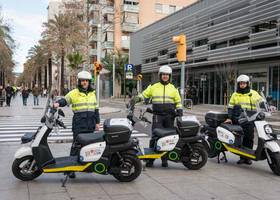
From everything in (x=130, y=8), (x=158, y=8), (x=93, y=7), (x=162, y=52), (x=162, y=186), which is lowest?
(x=162, y=186)

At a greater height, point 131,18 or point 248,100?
point 131,18

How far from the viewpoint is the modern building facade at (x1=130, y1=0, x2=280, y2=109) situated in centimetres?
2625

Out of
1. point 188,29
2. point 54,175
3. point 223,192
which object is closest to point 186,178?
point 223,192

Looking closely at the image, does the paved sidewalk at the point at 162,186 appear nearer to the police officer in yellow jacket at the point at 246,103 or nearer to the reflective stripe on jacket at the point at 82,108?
the police officer in yellow jacket at the point at 246,103

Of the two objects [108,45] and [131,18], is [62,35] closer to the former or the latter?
[108,45]

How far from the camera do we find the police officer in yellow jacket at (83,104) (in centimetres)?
728

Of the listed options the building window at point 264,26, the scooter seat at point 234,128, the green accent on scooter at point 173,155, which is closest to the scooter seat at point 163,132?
the green accent on scooter at point 173,155

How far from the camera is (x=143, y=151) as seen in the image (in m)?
7.66

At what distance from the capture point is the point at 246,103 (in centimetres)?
832

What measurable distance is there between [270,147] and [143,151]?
220 cm

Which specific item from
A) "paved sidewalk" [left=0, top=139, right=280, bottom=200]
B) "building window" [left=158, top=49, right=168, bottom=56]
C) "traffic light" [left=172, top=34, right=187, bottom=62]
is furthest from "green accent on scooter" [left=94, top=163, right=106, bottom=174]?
"building window" [left=158, top=49, right=168, bottom=56]

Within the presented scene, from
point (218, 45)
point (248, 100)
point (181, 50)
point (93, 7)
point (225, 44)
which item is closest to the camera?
point (248, 100)

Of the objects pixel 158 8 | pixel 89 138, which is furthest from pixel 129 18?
pixel 89 138

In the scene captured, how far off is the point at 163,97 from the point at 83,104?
5.25ft
